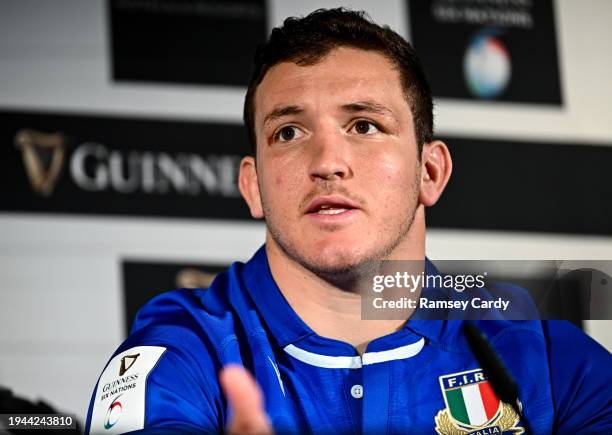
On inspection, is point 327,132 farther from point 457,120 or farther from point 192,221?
point 457,120

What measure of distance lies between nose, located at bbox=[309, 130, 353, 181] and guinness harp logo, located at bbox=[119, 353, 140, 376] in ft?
1.25

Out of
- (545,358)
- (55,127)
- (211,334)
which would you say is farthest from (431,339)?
(55,127)

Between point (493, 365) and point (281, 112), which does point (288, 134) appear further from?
point (493, 365)

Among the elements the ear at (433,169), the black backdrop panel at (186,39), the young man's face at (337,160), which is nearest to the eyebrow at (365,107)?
the young man's face at (337,160)

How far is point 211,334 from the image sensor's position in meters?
1.71

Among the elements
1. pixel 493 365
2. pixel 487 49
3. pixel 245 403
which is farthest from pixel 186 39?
pixel 245 403

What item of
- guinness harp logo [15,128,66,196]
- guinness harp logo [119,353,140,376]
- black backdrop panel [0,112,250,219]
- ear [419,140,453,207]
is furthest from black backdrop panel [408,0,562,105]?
guinness harp logo [119,353,140,376]

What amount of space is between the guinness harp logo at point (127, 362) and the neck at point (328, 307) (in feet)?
0.89

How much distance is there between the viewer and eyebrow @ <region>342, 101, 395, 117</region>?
1.76 m

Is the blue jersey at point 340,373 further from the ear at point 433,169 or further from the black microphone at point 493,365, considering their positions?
the ear at point 433,169

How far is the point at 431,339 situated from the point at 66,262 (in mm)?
1128

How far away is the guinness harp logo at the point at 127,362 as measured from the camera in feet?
5.37

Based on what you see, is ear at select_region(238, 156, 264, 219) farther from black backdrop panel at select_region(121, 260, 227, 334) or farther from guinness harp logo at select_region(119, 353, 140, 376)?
black backdrop panel at select_region(121, 260, 227, 334)

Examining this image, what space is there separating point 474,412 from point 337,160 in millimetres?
430
